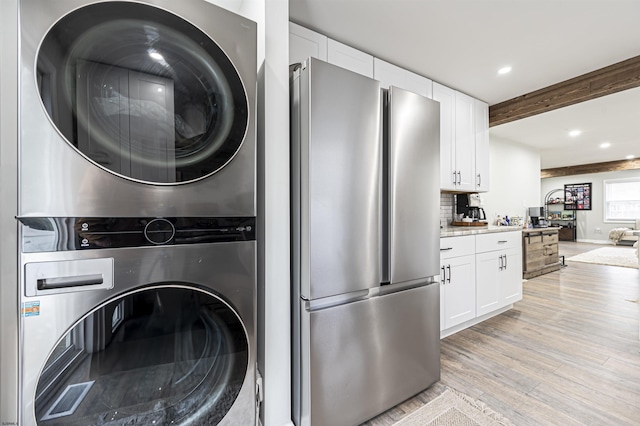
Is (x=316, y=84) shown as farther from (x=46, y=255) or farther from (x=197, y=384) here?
(x=197, y=384)

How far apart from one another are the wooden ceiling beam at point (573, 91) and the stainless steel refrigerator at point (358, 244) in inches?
91.8

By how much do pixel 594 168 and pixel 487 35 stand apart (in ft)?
32.2

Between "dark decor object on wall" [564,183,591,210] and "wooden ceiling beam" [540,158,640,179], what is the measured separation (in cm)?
129

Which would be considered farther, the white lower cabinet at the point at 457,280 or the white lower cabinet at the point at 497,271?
the white lower cabinet at the point at 497,271

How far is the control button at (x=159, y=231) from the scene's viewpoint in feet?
3.01

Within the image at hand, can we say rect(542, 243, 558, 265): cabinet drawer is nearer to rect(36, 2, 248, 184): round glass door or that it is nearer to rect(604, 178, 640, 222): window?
rect(36, 2, 248, 184): round glass door

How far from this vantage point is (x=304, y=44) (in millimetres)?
2029

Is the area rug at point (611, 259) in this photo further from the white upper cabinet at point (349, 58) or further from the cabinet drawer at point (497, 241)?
the white upper cabinet at point (349, 58)

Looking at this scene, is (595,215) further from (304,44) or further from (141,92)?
(141,92)

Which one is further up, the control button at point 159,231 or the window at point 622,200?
the window at point 622,200

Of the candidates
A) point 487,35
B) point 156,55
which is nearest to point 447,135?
point 487,35

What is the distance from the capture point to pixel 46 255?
79 centimetres

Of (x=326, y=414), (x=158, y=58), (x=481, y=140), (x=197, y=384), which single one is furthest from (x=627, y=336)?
(x=158, y=58)

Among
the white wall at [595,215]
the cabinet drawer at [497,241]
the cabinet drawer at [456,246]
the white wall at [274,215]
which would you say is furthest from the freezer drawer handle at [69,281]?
the white wall at [595,215]
